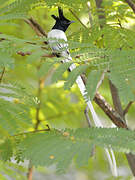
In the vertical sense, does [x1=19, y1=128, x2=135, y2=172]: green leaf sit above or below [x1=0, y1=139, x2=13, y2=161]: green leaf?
below

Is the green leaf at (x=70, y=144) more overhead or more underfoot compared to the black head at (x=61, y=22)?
more underfoot

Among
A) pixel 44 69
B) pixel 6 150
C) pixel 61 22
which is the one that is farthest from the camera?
pixel 61 22

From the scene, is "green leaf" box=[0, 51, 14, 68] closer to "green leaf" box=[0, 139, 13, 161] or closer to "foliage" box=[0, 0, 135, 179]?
"foliage" box=[0, 0, 135, 179]

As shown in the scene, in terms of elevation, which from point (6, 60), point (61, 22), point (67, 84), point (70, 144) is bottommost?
point (70, 144)

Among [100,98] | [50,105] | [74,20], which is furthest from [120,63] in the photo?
[50,105]

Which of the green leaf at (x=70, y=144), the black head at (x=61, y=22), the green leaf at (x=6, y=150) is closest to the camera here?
the green leaf at (x=70, y=144)

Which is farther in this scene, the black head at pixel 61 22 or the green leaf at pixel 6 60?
the black head at pixel 61 22

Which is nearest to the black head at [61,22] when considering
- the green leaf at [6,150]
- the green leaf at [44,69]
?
the green leaf at [6,150]

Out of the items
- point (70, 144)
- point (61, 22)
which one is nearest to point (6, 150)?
point (70, 144)

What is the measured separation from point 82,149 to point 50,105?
2210mm

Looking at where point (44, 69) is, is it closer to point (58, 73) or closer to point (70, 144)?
point (58, 73)

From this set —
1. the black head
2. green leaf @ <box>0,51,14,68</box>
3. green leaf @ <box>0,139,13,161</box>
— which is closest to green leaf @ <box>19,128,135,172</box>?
green leaf @ <box>0,139,13,161</box>

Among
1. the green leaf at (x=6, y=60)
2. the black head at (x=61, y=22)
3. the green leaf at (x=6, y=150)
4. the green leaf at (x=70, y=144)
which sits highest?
the black head at (x=61, y=22)

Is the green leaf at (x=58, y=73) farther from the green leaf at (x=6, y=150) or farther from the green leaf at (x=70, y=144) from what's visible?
the green leaf at (x=6, y=150)
